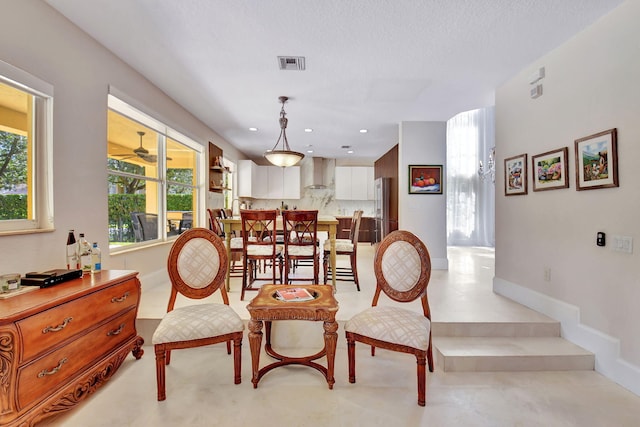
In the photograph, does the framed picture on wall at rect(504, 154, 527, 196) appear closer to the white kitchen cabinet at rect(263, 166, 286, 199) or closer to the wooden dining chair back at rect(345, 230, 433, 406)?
the wooden dining chair back at rect(345, 230, 433, 406)

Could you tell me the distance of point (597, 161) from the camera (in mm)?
2301

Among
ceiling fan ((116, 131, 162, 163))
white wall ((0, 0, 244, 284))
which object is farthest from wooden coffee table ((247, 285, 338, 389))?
ceiling fan ((116, 131, 162, 163))

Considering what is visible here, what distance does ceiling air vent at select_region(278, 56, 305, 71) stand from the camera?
9.48 feet

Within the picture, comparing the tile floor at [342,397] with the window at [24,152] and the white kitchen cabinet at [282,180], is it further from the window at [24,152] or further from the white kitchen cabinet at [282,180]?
the white kitchen cabinet at [282,180]

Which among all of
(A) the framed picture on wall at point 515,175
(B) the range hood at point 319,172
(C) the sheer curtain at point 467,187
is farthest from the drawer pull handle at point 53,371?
(C) the sheer curtain at point 467,187

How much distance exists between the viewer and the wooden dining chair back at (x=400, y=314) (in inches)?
74.9

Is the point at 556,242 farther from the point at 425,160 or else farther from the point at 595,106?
the point at 425,160

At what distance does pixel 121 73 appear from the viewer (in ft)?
9.75

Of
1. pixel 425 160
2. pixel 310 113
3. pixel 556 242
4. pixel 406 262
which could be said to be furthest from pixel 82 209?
pixel 425 160

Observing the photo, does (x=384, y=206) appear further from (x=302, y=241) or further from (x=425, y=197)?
(x=302, y=241)

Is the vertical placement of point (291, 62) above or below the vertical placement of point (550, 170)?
above

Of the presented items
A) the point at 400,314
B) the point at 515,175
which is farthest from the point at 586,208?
the point at 400,314

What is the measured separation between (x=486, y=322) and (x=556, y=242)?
37.7 inches

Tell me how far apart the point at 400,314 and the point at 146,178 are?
11.1ft
